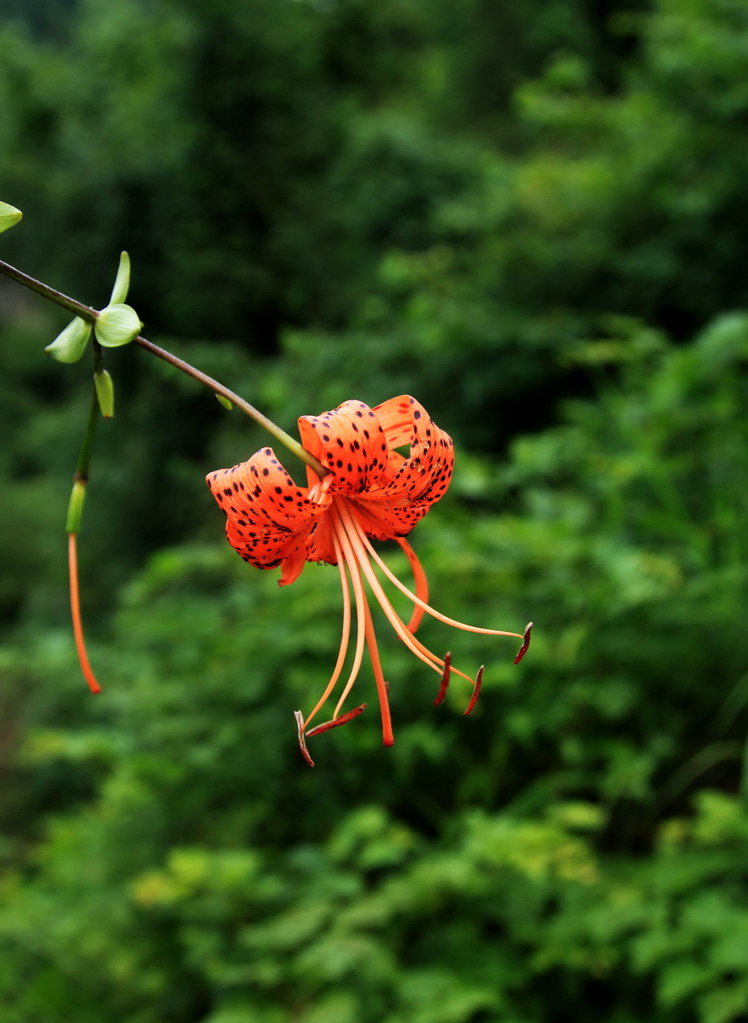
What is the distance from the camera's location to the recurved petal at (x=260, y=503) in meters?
0.60

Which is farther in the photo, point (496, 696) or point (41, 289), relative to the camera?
point (496, 696)

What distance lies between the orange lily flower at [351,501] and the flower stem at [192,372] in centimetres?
2

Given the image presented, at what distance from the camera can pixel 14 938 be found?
2.18 m

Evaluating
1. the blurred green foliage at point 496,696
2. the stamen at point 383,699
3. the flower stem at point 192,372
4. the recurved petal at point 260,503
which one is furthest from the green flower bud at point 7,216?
the blurred green foliage at point 496,696

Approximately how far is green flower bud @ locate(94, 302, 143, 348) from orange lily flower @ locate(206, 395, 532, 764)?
0.09 m

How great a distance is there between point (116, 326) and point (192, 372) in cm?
9

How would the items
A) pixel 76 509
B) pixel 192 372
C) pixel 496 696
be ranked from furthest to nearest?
1. pixel 496 696
2. pixel 76 509
3. pixel 192 372

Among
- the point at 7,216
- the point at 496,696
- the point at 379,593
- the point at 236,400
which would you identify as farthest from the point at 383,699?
the point at 496,696

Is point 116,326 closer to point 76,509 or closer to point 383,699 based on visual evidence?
point 76,509

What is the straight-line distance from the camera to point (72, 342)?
1.93ft

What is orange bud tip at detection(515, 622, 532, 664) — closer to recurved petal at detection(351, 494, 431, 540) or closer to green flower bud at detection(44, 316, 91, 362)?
recurved petal at detection(351, 494, 431, 540)

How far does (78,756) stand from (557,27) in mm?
8259

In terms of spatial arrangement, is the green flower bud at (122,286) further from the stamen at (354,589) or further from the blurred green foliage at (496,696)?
the blurred green foliage at (496,696)

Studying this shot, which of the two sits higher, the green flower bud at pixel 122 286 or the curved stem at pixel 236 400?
the green flower bud at pixel 122 286
